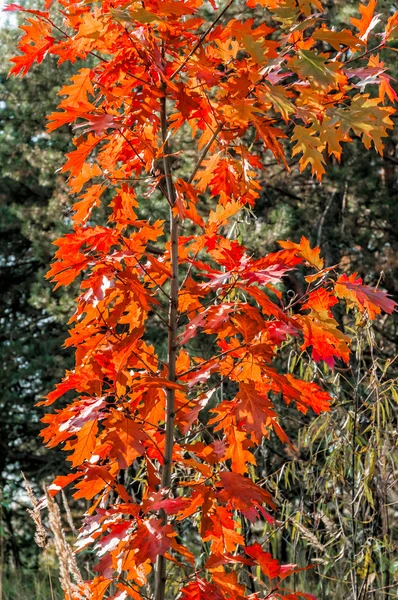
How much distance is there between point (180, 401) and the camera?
75.3 inches

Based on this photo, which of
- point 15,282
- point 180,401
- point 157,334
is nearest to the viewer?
point 180,401

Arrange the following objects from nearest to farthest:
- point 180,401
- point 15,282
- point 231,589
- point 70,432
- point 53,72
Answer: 1. point 70,432
2. point 231,589
3. point 180,401
4. point 53,72
5. point 15,282

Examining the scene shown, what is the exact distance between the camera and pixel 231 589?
1756 millimetres

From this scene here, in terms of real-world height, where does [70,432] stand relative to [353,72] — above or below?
below

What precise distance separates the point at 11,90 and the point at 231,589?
6.21 m

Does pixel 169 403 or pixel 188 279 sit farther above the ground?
pixel 188 279

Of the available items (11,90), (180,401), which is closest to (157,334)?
(11,90)

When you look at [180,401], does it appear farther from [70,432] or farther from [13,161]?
[13,161]

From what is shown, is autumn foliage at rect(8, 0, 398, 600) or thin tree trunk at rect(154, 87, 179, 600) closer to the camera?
autumn foliage at rect(8, 0, 398, 600)

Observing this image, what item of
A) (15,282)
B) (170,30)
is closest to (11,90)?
(15,282)

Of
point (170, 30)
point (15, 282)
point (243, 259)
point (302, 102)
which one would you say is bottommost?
point (15, 282)

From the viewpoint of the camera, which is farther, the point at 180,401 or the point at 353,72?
the point at 180,401

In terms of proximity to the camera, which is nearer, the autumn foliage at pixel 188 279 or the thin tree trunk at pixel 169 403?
the autumn foliage at pixel 188 279

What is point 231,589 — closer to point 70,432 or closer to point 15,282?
point 70,432
